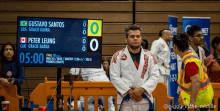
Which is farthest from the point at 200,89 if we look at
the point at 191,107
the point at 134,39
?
the point at 134,39

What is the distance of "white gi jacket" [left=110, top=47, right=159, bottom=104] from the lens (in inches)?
122

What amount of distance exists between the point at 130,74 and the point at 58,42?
3.11 ft

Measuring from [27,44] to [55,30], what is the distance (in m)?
0.37

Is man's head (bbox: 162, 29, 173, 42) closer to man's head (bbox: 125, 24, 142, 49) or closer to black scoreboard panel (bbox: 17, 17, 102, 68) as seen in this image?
man's head (bbox: 125, 24, 142, 49)

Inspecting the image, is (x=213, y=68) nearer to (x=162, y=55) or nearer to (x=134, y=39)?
(x=134, y=39)

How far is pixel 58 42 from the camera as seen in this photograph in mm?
3229

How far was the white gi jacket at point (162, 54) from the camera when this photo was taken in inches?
248

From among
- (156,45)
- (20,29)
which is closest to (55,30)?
(20,29)

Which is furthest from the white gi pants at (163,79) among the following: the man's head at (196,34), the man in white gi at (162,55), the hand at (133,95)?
the hand at (133,95)

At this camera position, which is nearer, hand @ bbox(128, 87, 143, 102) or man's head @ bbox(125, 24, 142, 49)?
hand @ bbox(128, 87, 143, 102)

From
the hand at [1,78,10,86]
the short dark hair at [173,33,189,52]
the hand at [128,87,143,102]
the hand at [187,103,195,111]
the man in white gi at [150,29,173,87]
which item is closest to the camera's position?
the hand at [187,103,195,111]

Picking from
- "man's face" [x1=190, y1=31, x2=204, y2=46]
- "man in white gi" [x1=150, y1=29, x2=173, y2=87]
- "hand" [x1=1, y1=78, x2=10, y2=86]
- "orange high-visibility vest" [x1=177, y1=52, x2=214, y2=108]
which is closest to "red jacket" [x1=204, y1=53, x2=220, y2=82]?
"man's face" [x1=190, y1=31, x2=204, y2=46]

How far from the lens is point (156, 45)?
248 inches

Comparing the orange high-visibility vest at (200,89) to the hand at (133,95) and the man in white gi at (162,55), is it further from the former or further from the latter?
the man in white gi at (162,55)
